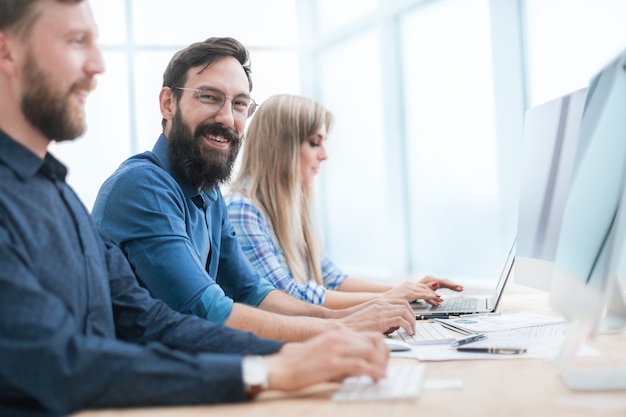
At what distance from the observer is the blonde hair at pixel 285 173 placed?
251cm

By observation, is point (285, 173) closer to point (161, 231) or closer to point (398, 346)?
point (161, 231)

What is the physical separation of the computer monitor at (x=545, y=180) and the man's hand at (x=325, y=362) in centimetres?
67

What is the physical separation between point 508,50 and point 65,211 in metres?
2.61

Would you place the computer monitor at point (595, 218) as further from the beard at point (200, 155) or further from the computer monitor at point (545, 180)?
the beard at point (200, 155)

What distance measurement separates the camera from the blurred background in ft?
10.4

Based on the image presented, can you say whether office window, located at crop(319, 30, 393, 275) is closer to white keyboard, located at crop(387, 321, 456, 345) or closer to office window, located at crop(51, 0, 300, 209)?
office window, located at crop(51, 0, 300, 209)

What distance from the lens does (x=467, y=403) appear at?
0.91 metres

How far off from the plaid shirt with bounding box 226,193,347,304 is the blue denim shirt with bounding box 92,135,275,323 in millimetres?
464

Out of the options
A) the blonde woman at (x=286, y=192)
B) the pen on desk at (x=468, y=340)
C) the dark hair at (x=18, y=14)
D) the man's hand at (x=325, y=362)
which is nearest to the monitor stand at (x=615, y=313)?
the pen on desk at (x=468, y=340)

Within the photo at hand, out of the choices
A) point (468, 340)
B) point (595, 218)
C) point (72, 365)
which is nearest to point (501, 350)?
point (468, 340)

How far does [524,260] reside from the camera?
1.63m

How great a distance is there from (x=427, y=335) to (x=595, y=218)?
554 mm

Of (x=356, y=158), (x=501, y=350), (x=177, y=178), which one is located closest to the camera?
(x=501, y=350)

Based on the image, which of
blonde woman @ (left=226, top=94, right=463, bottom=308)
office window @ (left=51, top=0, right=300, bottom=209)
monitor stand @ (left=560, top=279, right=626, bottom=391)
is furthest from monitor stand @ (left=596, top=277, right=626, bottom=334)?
office window @ (left=51, top=0, right=300, bottom=209)
